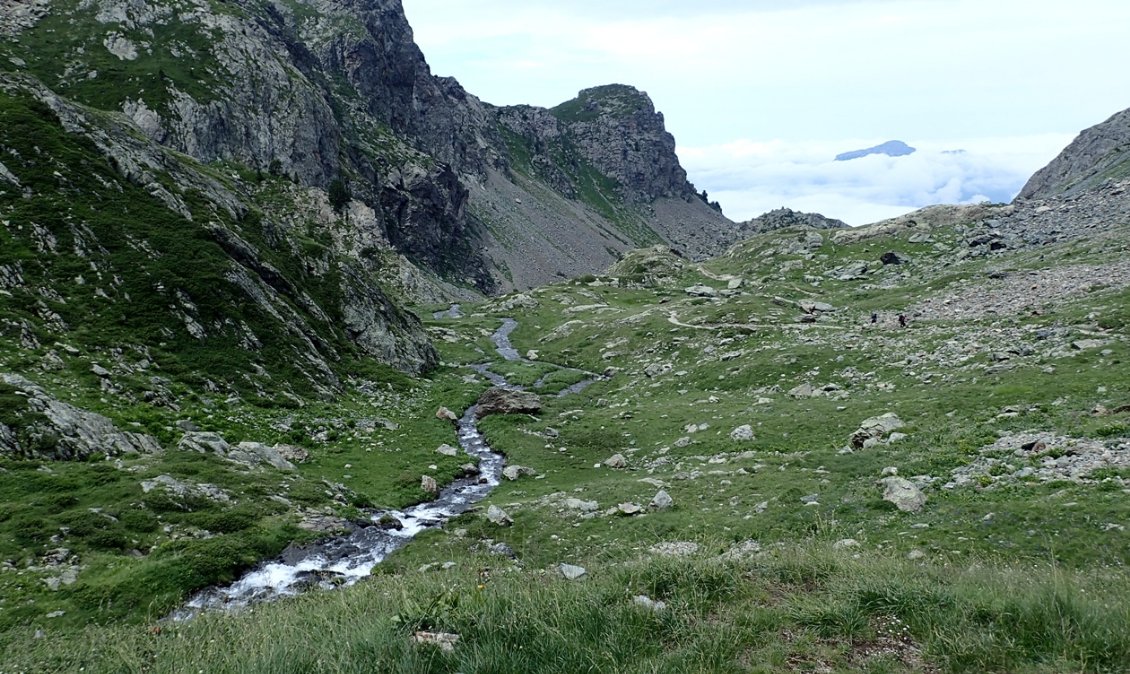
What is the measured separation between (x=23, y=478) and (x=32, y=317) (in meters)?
16.9

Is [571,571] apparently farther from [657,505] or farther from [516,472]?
[516,472]

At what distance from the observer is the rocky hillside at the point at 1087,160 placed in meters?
129

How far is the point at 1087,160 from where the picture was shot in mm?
165625

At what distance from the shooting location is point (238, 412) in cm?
3534

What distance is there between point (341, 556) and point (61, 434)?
13232mm

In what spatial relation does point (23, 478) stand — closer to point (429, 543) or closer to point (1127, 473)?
point (429, 543)

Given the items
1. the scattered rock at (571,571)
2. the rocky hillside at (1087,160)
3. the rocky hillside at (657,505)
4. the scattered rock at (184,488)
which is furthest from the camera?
the rocky hillside at (1087,160)

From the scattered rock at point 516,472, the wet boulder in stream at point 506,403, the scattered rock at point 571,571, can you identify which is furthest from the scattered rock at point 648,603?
the wet boulder in stream at point 506,403

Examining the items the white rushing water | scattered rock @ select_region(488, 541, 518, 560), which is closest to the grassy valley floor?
scattered rock @ select_region(488, 541, 518, 560)

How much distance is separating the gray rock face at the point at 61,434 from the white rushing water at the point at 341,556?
10.4m

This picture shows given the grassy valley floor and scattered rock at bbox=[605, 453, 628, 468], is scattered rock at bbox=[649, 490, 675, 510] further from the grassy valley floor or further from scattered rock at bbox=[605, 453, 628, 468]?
scattered rock at bbox=[605, 453, 628, 468]

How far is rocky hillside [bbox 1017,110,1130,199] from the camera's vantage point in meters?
129

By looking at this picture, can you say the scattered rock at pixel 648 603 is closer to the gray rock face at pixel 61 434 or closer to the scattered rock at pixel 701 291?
the gray rock face at pixel 61 434

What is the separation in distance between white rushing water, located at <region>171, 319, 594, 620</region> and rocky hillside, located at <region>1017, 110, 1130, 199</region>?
14797 centimetres
